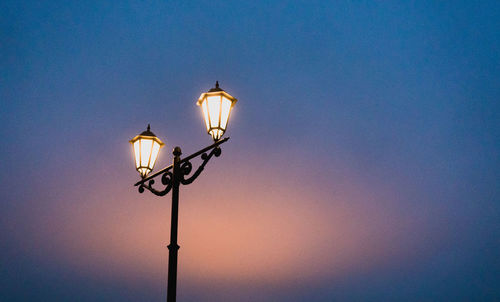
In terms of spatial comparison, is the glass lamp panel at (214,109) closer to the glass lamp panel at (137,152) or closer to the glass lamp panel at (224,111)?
the glass lamp panel at (224,111)

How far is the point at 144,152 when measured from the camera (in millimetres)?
7703

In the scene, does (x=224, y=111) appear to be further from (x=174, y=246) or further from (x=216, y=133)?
(x=174, y=246)

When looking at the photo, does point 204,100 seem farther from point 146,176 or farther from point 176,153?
point 146,176

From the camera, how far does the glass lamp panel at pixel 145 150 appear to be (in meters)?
7.67

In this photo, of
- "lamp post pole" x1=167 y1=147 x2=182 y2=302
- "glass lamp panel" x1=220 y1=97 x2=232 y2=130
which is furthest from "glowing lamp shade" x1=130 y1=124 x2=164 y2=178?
"glass lamp panel" x1=220 y1=97 x2=232 y2=130

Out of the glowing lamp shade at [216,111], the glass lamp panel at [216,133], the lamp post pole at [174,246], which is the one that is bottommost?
the lamp post pole at [174,246]

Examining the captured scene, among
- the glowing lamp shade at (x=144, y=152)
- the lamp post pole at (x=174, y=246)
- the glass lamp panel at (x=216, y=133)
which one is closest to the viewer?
the lamp post pole at (x=174, y=246)

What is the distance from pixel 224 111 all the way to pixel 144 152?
218cm

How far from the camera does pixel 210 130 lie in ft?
21.4

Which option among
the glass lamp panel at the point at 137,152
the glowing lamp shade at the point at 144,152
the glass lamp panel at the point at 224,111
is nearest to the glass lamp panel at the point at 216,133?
the glass lamp panel at the point at 224,111

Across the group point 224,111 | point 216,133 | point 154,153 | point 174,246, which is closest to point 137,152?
point 154,153

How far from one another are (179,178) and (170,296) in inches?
79.1

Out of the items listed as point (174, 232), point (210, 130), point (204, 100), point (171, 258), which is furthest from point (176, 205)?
point (204, 100)

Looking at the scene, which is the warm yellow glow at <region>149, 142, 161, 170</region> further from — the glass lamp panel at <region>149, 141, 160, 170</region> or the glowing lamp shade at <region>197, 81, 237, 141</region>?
the glowing lamp shade at <region>197, 81, 237, 141</region>
